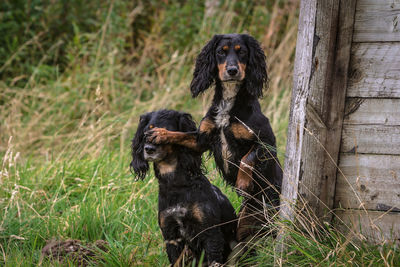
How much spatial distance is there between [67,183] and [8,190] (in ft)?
1.90

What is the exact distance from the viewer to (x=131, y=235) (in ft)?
11.3

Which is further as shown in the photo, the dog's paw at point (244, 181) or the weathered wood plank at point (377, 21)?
the dog's paw at point (244, 181)

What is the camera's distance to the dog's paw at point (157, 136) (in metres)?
2.94

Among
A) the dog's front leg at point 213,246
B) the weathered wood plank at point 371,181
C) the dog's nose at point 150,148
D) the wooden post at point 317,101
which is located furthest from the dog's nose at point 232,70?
the dog's front leg at point 213,246

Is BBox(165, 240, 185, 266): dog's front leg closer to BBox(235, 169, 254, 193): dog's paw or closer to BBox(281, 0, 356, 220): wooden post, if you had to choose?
BBox(235, 169, 254, 193): dog's paw

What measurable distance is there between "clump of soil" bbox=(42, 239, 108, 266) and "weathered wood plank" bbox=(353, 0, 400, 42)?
6.37 feet

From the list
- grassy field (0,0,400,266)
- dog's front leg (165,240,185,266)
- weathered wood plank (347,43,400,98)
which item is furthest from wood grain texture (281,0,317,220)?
dog's front leg (165,240,185,266)

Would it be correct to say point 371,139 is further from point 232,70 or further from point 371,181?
point 232,70

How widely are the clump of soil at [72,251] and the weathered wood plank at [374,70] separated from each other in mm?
1757

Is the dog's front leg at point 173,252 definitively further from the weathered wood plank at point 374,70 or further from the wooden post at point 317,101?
the weathered wood plank at point 374,70

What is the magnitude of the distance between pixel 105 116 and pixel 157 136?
3255 millimetres

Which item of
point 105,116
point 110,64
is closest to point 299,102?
point 105,116

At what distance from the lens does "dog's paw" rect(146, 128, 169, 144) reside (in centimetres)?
294

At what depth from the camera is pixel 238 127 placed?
10.0 feet
